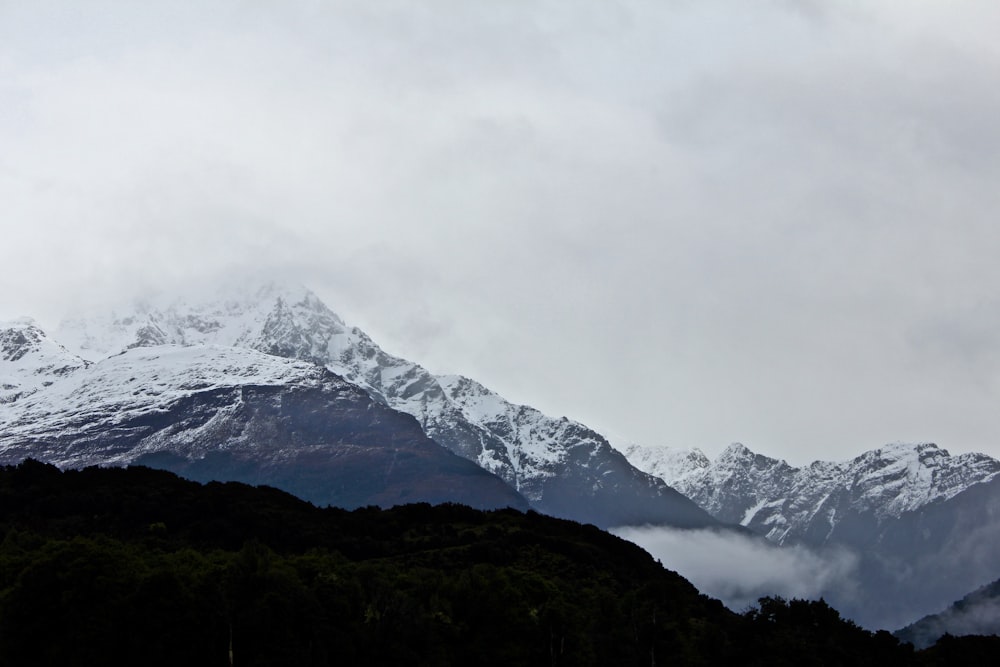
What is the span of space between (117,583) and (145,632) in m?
6.23

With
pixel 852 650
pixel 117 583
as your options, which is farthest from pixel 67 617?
pixel 852 650

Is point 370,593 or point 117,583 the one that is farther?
point 370,593

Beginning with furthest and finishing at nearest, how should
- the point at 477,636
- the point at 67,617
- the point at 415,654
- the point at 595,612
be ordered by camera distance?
the point at 595,612
the point at 477,636
the point at 415,654
the point at 67,617

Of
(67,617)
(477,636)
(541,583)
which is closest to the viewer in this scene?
(67,617)

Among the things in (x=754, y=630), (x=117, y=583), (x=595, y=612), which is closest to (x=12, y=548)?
(x=117, y=583)

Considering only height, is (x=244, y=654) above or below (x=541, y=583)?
below

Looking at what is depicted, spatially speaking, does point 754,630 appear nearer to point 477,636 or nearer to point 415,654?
point 477,636

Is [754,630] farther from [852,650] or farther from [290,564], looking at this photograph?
[290,564]

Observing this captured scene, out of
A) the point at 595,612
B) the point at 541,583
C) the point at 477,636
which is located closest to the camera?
the point at 477,636

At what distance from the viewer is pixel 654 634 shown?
527 feet

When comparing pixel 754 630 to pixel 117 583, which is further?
pixel 754 630

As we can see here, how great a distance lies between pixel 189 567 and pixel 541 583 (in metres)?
47.5

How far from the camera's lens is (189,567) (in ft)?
522

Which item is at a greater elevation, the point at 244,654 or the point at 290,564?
the point at 290,564
